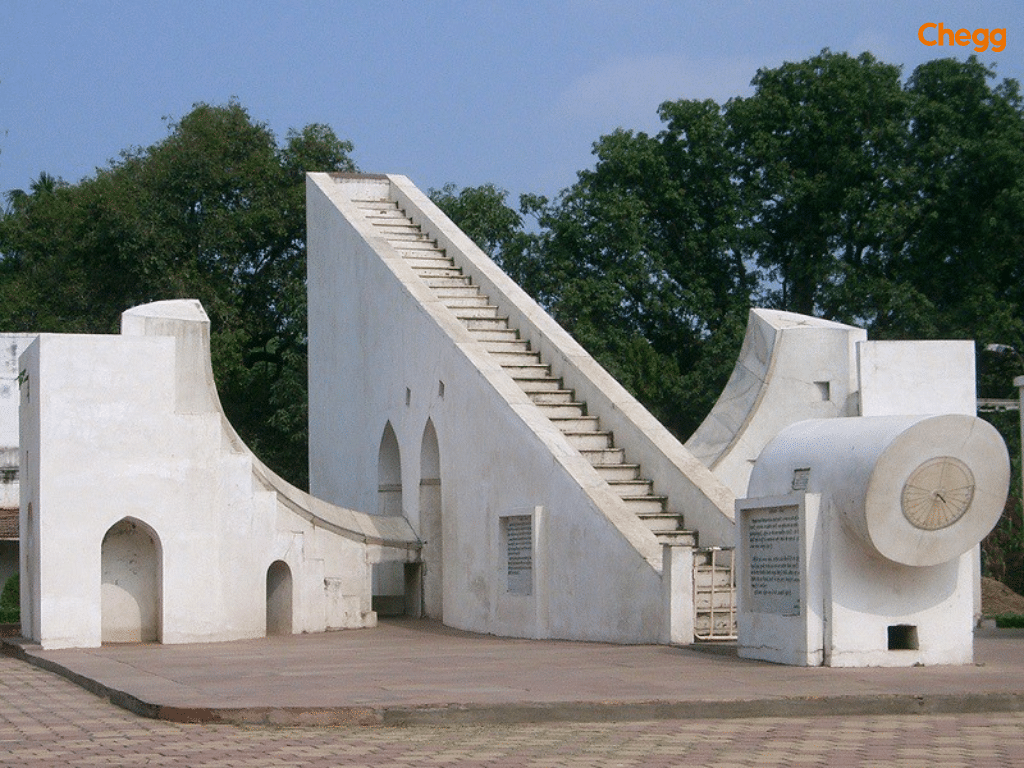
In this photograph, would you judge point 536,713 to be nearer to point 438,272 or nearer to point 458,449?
point 458,449

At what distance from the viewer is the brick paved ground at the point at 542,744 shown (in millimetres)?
6473

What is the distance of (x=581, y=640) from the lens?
41.4 ft

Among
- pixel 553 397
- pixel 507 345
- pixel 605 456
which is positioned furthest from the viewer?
pixel 507 345

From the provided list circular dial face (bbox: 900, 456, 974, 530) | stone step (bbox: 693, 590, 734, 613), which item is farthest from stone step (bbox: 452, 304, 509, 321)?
circular dial face (bbox: 900, 456, 974, 530)

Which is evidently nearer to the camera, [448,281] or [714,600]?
[714,600]

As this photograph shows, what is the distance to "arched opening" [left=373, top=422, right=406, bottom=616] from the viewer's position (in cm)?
1712

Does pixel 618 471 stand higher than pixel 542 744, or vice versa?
pixel 618 471

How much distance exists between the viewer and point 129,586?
45.4ft

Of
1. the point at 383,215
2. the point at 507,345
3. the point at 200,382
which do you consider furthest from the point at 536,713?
the point at 383,215

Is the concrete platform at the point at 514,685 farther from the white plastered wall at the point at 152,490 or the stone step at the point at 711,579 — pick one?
the white plastered wall at the point at 152,490

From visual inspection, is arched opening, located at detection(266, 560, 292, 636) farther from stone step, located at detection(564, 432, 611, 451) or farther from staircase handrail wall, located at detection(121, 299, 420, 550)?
stone step, located at detection(564, 432, 611, 451)

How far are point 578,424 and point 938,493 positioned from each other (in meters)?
5.78

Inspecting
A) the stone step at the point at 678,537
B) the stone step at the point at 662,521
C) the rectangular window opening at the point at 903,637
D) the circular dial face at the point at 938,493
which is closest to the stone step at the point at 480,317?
the stone step at the point at 662,521

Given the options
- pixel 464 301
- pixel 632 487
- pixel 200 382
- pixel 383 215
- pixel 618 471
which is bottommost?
pixel 632 487
